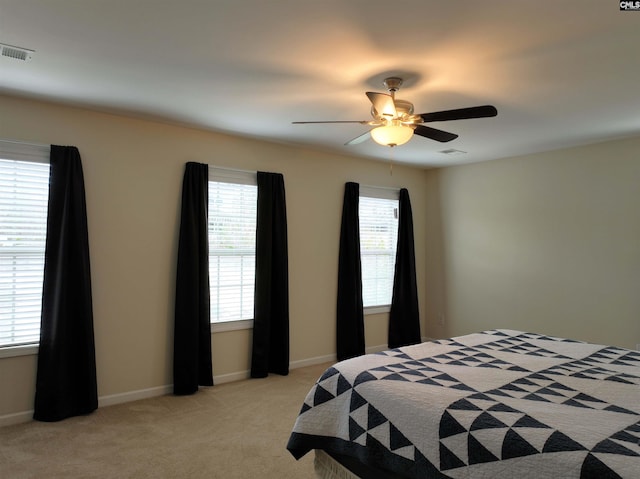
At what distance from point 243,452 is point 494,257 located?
373 centimetres

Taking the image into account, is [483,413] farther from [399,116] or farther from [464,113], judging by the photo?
[399,116]

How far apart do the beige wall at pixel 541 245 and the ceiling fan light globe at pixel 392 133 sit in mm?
2742

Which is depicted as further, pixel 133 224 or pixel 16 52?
pixel 133 224

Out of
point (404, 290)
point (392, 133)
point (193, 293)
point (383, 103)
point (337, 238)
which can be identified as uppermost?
point (383, 103)

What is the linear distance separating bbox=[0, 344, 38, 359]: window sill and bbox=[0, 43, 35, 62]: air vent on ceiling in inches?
79.5

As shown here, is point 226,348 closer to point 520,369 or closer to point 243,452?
point 243,452

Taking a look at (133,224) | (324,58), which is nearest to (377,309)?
(133,224)

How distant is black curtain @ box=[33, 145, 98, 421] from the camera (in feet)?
10.4

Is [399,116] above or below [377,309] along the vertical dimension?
above

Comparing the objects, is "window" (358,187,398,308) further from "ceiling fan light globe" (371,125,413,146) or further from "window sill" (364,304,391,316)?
"ceiling fan light globe" (371,125,413,146)

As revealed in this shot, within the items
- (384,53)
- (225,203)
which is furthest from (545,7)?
(225,203)

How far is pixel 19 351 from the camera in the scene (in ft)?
10.3

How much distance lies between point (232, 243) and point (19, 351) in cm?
191

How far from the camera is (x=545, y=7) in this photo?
A: 1895mm
